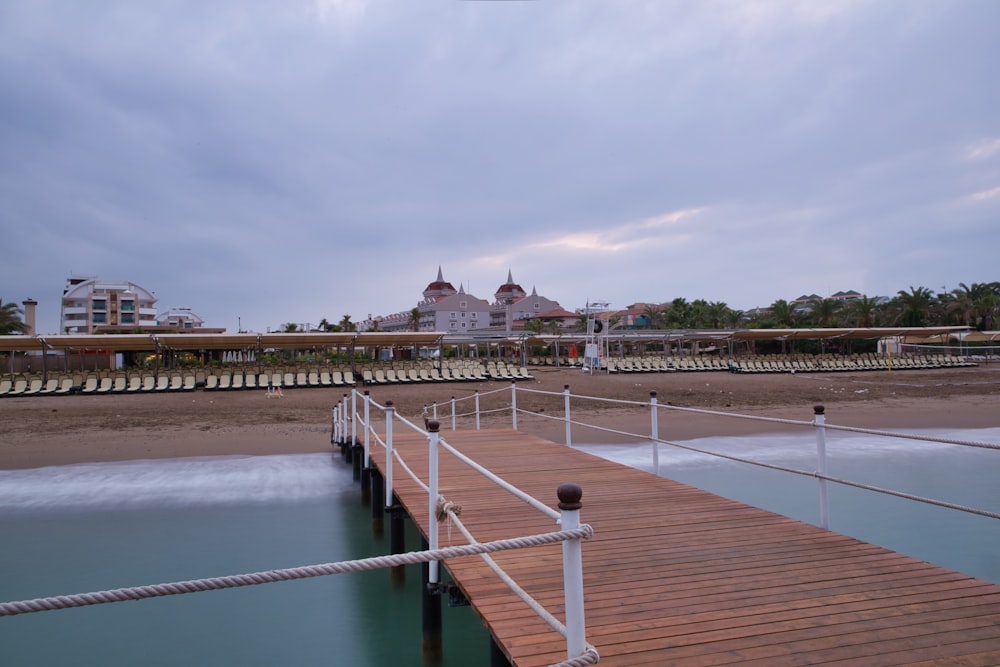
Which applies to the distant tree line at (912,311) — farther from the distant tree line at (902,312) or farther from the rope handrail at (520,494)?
the rope handrail at (520,494)

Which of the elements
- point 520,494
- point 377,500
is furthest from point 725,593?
point 377,500

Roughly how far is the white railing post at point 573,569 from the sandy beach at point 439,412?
883cm

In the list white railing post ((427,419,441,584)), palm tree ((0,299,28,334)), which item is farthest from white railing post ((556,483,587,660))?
palm tree ((0,299,28,334))

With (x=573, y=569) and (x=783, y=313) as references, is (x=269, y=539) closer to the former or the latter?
(x=573, y=569)

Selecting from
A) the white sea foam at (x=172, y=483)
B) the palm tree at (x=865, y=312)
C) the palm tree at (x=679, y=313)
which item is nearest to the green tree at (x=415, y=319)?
the palm tree at (x=679, y=313)

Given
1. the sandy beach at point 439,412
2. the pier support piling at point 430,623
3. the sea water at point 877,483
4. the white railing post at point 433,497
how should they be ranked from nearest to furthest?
the white railing post at point 433,497, the pier support piling at point 430,623, the sea water at point 877,483, the sandy beach at point 439,412

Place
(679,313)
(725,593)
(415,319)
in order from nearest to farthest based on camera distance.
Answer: (725,593)
(679,313)
(415,319)

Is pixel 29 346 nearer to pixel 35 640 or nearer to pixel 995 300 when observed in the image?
pixel 35 640

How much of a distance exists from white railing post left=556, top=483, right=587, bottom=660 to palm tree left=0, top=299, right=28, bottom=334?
57.7m

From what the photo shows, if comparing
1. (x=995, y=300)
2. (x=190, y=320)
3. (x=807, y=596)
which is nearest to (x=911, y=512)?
(x=807, y=596)

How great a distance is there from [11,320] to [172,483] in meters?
50.1

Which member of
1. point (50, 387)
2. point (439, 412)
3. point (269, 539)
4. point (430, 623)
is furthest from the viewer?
point (50, 387)

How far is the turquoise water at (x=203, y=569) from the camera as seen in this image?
5668 mm

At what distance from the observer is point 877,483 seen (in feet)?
36.5
